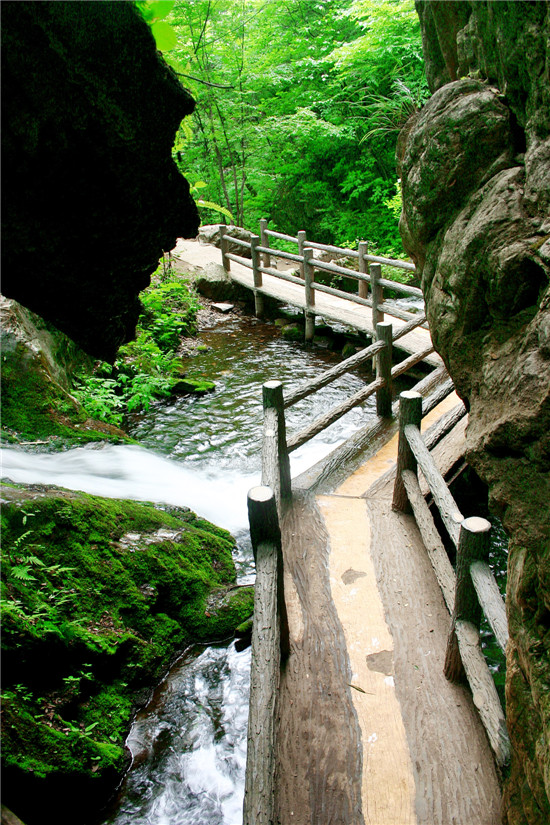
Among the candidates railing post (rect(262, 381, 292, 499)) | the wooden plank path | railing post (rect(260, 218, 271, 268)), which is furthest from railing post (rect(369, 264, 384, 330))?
railing post (rect(262, 381, 292, 499))

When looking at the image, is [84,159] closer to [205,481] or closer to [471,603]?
[471,603]

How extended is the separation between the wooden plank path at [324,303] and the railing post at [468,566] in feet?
16.8

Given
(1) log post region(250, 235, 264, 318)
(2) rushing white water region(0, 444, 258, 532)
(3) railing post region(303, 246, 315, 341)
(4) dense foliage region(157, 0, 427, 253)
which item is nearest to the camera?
(2) rushing white water region(0, 444, 258, 532)

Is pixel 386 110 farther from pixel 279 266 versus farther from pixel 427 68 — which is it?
pixel 427 68

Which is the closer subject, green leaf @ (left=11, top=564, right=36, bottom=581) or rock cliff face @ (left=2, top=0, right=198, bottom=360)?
rock cliff face @ (left=2, top=0, right=198, bottom=360)

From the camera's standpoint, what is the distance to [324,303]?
Answer: 35.9 feet

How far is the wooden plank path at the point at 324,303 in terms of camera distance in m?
8.41

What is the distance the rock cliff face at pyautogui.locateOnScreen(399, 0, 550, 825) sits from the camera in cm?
172

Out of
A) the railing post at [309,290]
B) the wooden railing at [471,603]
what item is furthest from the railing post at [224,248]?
the wooden railing at [471,603]

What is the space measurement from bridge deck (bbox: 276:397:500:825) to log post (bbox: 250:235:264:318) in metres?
8.74

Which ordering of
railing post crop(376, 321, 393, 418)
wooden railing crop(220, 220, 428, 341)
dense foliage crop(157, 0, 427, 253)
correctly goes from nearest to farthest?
railing post crop(376, 321, 393, 418) < wooden railing crop(220, 220, 428, 341) < dense foliage crop(157, 0, 427, 253)

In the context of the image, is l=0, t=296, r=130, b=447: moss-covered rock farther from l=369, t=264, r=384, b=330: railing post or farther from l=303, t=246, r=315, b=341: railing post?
l=303, t=246, r=315, b=341: railing post

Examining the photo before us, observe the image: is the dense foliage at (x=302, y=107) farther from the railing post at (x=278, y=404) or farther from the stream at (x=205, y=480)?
the railing post at (x=278, y=404)

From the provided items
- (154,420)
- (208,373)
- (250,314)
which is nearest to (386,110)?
(250,314)
